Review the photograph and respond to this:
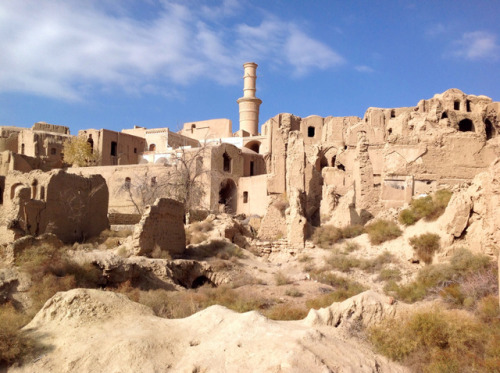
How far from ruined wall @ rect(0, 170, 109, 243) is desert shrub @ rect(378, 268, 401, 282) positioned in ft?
34.3

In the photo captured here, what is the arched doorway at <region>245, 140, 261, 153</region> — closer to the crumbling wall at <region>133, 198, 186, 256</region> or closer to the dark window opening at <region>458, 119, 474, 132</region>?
the dark window opening at <region>458, 119, 474, 132</region>

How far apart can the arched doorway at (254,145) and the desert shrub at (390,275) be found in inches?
1029

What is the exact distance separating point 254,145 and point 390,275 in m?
26.9

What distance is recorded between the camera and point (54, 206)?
1691cm

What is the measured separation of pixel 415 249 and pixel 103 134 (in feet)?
95.3

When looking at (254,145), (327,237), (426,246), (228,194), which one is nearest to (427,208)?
(426,246)

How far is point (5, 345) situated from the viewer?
21.6ft

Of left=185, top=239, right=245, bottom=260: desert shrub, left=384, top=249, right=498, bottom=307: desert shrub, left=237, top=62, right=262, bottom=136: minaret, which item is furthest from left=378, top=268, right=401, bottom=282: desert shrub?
left=237, top=62, right=262, bottom=136: minaret

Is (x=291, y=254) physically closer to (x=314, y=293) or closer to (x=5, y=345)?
(x=314, y=293)

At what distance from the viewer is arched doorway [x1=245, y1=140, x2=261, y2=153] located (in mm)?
41116

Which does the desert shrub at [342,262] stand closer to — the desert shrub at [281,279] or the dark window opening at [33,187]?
the desert shrub at [281,279]

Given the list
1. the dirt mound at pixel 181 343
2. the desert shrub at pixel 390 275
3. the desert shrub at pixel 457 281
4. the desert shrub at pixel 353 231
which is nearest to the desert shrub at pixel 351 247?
the desert shrub at pixel 353 231

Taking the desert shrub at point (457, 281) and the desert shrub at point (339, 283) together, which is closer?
the desert shrub at point (457, 281)

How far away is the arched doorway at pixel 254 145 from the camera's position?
135 feet
